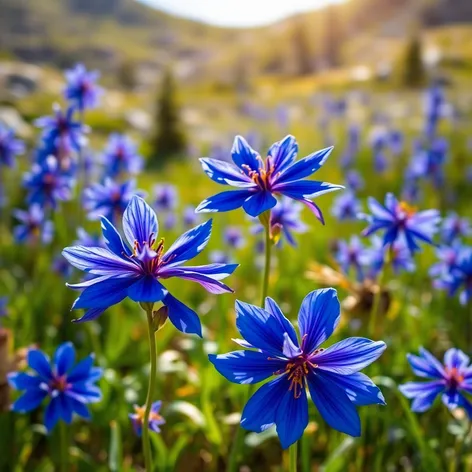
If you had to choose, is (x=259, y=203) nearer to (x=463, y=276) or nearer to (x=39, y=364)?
(x=39, y=364)

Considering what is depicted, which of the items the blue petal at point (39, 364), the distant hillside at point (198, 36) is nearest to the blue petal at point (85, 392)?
the blue petal at point (39, 364)

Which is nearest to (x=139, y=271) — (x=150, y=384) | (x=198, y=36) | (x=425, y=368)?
(x=150, y=384)

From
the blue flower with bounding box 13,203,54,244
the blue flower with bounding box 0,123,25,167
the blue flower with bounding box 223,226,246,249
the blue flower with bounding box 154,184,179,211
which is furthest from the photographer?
the blue flower with bounding box 154,184,179,211

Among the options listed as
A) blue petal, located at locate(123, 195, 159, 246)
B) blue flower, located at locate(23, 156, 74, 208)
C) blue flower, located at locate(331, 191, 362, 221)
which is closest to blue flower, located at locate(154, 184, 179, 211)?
blue flower, located at locate(331, 191, 362, 221)

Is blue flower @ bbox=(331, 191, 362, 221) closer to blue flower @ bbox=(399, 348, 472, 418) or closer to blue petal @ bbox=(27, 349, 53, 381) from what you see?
blue flower @ bbox=(399, 348, 472, 418)

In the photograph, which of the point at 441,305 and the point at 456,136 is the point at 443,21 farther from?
the point at 441,305

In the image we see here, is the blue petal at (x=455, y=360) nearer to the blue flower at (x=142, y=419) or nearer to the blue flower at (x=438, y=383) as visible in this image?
the blue flower at (x=438, y=383)
